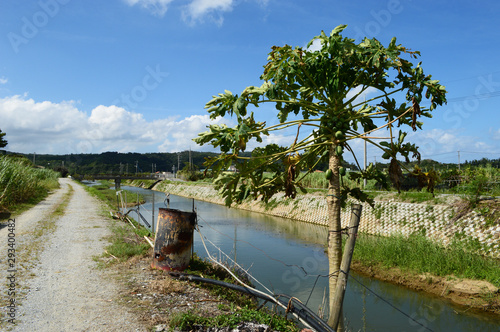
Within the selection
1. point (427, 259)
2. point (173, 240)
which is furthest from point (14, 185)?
point (427, 259)

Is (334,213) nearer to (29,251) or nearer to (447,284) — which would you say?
(29,251)

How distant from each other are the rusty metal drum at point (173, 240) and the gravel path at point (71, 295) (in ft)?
3.57

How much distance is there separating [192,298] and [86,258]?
3942mm

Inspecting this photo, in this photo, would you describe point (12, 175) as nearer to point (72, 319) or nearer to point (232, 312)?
point (72, 319)

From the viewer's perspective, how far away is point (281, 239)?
1766 centimetres

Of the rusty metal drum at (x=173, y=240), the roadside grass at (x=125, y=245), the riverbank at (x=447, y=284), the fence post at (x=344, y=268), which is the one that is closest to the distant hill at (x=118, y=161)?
the roadside grass at (x=125, y=245)

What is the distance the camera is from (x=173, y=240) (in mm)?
6898

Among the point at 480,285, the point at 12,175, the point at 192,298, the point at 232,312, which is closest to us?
the point at 232,312

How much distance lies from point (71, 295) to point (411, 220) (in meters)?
16.3

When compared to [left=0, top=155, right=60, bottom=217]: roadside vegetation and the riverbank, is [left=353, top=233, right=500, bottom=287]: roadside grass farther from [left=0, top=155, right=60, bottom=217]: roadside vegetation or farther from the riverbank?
[left=0, top=155, right=60, bottom=217]: roadside vegetation

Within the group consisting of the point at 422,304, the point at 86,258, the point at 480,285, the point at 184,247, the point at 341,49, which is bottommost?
the point at 422,304

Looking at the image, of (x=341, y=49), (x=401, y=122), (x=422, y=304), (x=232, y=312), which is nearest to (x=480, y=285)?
(x=422, y=304)

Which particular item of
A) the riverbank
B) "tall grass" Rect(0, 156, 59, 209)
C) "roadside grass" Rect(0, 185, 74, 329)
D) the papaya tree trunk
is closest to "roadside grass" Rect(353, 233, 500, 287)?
the riverbank

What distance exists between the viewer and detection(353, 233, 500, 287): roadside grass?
10.1 metres
